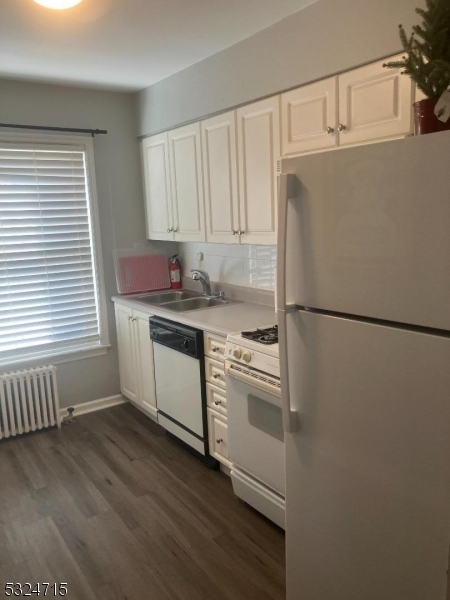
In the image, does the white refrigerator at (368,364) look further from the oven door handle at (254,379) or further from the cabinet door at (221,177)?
the cabinet door at (221,177)

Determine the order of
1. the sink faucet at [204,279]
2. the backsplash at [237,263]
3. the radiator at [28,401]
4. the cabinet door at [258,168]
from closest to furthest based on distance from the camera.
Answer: the cabinet door at [258,168] → the backsplash at [237,263] → the radiator at [28,401] → the sink faucet at [204,279]

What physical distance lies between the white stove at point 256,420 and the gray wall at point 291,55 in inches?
52.8

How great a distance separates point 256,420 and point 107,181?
2.52m

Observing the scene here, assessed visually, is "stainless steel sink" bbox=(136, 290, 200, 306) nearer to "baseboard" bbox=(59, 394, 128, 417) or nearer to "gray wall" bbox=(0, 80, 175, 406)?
"gray wall" bbox=(0, 80, 175, 406)

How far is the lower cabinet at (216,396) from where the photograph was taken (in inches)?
108

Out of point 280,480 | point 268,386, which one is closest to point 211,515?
point 280,480

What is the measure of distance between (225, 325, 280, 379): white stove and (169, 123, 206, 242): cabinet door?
1102 millimetres

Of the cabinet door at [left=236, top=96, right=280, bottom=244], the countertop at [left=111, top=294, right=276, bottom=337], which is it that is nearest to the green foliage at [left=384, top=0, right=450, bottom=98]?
the cabinet door at [left=236, top=96, right=280, bottom=244]

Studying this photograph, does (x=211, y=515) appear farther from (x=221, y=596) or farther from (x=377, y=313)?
(x=377, y=313)

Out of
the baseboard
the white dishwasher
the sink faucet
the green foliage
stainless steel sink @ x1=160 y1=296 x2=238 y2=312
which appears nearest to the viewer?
the green foliage

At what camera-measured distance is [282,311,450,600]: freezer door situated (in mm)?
1239

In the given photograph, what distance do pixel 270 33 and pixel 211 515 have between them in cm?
262

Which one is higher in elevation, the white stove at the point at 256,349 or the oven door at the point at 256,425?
the white stove at the point at 256,349

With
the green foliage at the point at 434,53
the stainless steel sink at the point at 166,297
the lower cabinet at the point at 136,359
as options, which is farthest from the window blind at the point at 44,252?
the green foliage at the point at 434,53
